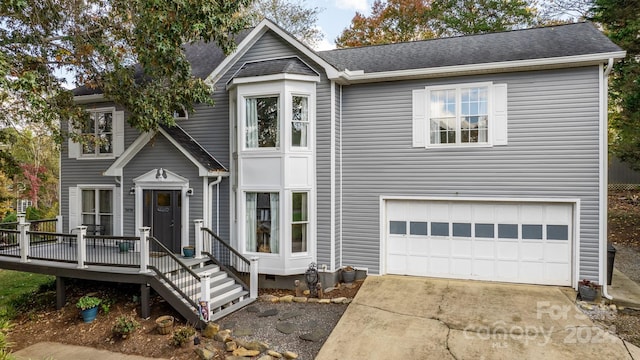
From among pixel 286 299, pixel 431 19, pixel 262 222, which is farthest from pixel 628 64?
pixel 286 299

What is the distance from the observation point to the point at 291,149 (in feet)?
31.2

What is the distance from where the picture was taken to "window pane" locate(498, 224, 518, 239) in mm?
9062

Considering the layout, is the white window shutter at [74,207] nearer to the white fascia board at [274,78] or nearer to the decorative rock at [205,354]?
the white fascia board at [274,78]

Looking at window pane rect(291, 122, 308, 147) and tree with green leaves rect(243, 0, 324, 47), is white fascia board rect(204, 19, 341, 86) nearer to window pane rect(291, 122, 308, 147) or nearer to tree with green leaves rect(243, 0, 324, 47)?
window pane rect(291, 122, 308, 147)

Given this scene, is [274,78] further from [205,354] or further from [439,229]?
[205,354]

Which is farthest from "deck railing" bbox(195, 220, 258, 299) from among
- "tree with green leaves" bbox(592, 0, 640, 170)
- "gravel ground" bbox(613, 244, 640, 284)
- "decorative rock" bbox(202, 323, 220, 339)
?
"tree with green leaves" bbox(592, 0, 640, 170)

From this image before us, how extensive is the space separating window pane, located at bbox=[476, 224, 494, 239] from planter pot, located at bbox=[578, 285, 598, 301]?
2.12 m

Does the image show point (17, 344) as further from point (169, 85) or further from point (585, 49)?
point (585, 49)

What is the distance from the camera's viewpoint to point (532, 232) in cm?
895

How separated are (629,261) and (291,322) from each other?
36.3 ft

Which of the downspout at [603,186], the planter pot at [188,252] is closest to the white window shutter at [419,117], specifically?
the downspout at [603,186]

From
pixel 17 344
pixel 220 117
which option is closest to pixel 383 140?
pixel 220 117

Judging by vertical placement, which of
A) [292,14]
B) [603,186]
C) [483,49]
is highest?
[292,14]

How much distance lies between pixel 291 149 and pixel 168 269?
4.16 metres
